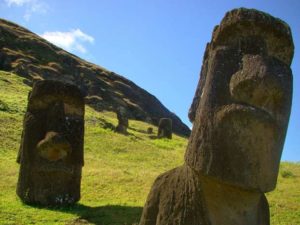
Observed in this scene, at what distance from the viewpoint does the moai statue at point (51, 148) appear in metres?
12.0

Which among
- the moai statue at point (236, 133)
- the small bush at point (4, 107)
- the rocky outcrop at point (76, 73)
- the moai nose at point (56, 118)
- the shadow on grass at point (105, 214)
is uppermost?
the rocky outcrop at point (76, 73)

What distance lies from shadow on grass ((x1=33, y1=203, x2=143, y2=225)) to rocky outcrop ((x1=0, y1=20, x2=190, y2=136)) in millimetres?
43048

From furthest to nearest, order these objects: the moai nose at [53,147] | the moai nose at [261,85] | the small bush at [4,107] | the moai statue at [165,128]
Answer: the moai statue at [165,128], the small bush at [4,107], the moai nose at [53,147], the moai nose at [261,85]

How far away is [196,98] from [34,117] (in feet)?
27.5

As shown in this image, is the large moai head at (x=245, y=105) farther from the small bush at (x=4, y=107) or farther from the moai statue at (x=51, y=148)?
the small bush at (x=4, y=107)

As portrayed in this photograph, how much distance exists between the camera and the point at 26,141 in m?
12.3

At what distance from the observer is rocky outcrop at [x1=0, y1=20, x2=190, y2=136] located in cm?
5881

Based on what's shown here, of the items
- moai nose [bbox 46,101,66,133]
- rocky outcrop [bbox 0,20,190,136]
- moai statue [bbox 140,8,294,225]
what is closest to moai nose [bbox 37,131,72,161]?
moai nose [bbox 46,101,66,133]

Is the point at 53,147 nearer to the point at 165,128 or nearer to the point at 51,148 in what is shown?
the point at 51,148

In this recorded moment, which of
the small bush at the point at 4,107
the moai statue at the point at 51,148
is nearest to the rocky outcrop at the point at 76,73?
the small bush at the point at 4,107

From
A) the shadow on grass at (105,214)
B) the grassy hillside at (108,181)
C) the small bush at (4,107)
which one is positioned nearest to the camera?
the shadow on grass at (105,214)

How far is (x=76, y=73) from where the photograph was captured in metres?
69.2

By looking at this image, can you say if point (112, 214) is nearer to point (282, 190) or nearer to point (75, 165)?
point (75, 165)

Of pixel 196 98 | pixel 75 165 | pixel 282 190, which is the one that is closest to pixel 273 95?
pixel 196 98
